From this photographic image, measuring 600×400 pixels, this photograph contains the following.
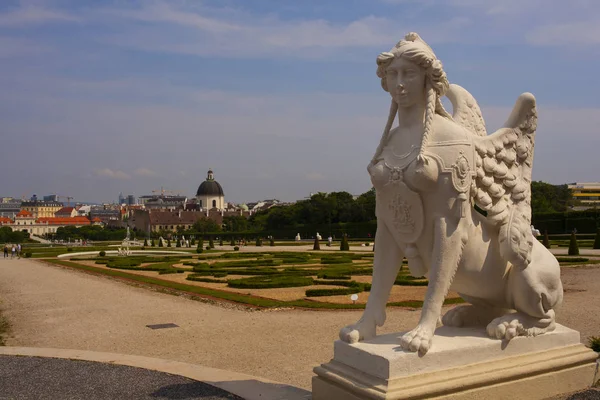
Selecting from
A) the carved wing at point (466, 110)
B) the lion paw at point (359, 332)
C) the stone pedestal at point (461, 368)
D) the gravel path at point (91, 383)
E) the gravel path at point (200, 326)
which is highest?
the carved wing at point (466, 110)

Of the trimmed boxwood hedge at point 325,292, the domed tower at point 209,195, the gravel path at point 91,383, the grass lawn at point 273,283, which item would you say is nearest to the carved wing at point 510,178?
the gravel path at point 91,383

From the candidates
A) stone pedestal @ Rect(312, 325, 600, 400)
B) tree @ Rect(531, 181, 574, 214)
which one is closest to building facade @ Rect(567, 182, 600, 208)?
tree @ Rect(531, 181, 574, 214)

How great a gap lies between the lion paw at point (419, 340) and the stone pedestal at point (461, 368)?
6 centimetres

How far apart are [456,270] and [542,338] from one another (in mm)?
1178

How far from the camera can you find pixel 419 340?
4688 mm

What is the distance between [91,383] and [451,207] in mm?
4672

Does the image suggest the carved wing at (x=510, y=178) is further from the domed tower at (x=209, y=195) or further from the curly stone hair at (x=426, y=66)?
the domed tower at (x=209, y=195)

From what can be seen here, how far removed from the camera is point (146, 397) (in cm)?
608

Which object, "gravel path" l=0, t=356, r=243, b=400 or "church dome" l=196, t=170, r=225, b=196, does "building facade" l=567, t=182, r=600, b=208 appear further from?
"gravel path" l=0, t=356, r=243, b=400

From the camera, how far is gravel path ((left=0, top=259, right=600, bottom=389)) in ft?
26.8

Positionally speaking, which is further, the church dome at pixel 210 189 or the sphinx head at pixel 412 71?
the church dome at pixel 210 189

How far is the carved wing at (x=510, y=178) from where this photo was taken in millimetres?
5238

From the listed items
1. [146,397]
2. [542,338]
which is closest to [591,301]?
[542,338]

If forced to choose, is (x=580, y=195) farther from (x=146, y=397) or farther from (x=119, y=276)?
(x=146, y=397)
